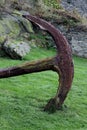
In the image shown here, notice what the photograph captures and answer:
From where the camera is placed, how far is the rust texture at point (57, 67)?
5.62 meters

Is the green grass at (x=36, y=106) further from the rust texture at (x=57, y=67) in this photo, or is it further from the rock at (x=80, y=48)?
the rock at (x=80, y=48)

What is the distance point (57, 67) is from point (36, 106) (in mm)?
780

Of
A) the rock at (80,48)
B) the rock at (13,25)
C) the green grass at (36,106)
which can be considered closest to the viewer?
the green grass at (36,106)

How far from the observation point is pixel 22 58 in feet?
35.2

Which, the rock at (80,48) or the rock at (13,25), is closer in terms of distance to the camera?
the rock at (13,25)

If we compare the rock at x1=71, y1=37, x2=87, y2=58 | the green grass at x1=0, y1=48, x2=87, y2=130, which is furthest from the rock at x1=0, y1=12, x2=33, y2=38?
the green grass at x1=0, y1=48, x2=87, y2=130

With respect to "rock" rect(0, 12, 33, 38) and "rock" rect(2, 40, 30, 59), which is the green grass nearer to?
"rock" rect(2, 40, 30, 59)

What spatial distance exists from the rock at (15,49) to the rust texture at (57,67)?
195 inches

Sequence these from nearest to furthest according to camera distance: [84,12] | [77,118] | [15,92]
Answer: [77,118] → [15,92] → [84,12]

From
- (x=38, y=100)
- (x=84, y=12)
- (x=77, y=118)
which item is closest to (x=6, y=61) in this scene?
(x=38, y=100)

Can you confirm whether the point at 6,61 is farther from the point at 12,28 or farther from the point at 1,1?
the point at 1,1

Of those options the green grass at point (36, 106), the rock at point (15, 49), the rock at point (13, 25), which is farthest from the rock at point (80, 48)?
the green grass at point (36, 106)

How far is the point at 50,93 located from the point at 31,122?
1.57 m

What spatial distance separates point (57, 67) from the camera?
224 inches
